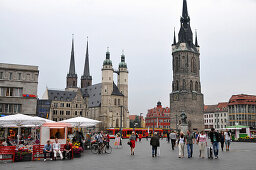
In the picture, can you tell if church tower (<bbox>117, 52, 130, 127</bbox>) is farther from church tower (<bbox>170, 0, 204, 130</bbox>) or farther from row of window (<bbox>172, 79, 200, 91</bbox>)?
row of window (<bbox>172, 79, 200, 91</bbox>)

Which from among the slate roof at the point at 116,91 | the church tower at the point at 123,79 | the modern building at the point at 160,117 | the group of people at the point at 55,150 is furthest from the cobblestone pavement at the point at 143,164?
the modern building at the point at 160,117

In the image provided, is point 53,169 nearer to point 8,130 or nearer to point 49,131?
point 49,131

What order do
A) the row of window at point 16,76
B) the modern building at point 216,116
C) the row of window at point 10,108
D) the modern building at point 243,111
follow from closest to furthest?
the row of window at point 10,108, the row of window at point 16,76, the modern building at point 243,111, the modern building at point 216,116

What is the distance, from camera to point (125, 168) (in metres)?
13.1

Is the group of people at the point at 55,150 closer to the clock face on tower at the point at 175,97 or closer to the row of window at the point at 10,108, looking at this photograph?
the row of window at the point at 10,108

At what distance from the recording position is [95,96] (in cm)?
11319

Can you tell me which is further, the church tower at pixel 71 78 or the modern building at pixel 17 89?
the church tower at pixel 71 78

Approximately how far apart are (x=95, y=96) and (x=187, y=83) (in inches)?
1556

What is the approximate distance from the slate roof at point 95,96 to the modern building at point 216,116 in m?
47.4

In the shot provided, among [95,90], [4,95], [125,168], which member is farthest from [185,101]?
[125,168]

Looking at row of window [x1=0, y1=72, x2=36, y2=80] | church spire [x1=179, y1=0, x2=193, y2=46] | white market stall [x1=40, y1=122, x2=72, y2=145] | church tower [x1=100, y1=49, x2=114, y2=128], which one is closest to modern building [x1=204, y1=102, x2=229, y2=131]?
church spire [x1=179, y1=0, x2=193, y2=46]

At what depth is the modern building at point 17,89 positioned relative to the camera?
42.8 metres

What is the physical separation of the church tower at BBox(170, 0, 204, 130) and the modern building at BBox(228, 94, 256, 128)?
16.5m

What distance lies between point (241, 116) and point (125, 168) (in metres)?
94.7
